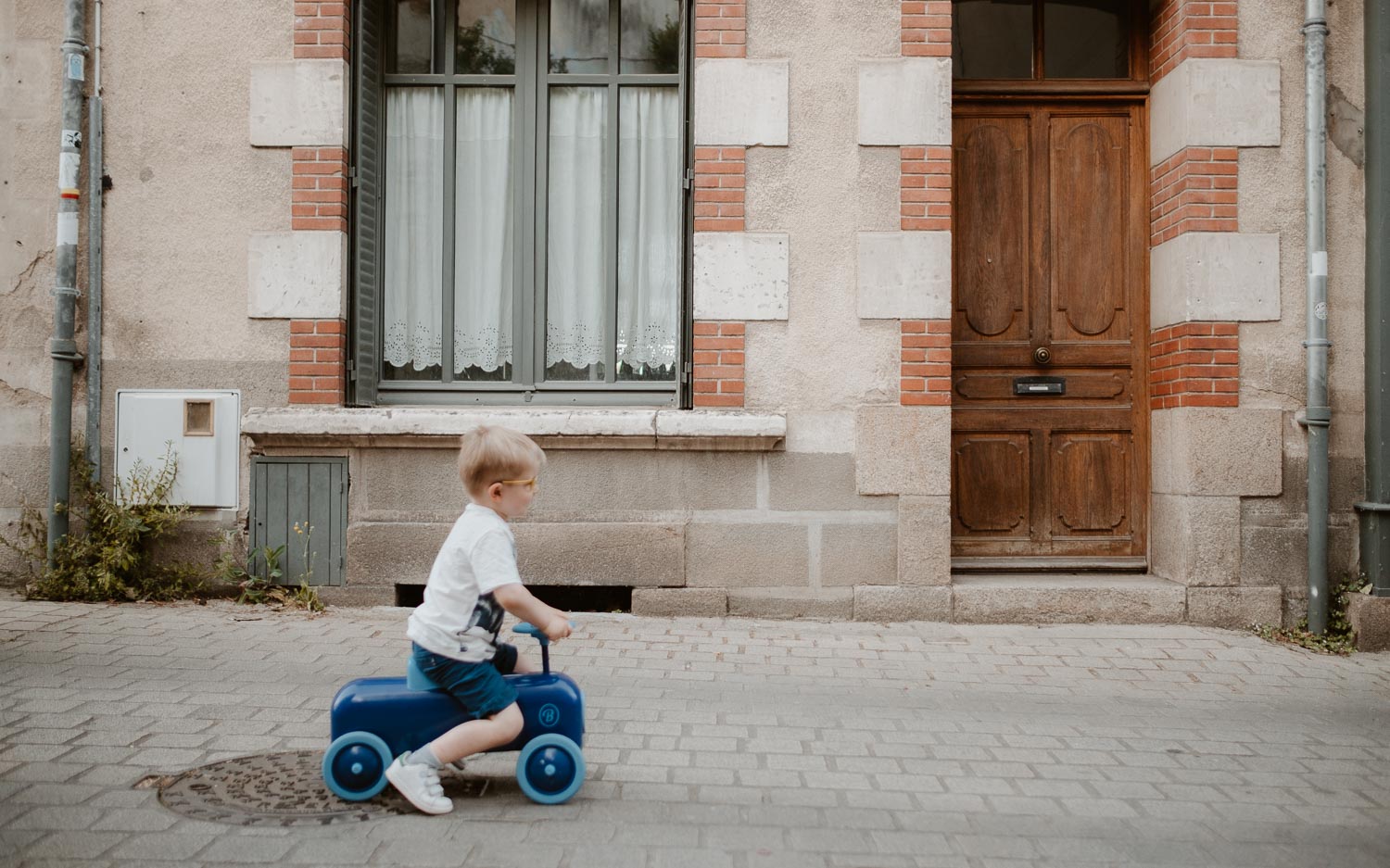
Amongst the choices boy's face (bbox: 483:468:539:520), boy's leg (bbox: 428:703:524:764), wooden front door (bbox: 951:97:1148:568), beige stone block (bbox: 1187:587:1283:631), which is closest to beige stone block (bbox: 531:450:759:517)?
wooden front door (bbox: 951:97:1148:568)

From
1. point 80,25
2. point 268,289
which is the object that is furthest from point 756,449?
point 80,25

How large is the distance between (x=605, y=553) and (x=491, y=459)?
307cm

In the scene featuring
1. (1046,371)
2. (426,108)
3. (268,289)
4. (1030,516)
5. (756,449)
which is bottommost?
(1030,516)

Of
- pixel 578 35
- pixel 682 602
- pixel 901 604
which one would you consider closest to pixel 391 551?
pixel 682 602

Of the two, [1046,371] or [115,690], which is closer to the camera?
[115,690]

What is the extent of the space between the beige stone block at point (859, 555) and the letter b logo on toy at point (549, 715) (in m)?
3.14

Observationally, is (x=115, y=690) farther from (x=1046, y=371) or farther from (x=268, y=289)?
(x=1046, y=371)

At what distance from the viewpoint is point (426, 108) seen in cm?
688

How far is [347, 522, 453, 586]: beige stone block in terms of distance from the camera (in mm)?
6273

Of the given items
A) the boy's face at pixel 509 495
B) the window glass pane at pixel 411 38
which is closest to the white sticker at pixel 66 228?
the window glass pane at pixel 411 38

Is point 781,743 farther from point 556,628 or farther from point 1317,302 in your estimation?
point 1317,302

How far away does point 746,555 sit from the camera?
6.26 m

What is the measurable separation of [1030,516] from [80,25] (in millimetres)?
6588

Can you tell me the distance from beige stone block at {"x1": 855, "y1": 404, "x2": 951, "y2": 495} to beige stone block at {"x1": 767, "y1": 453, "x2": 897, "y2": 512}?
0.23ft
